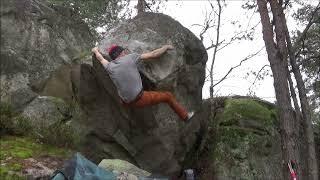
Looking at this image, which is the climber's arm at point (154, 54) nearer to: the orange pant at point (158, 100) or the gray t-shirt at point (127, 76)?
the gray t-shirt at point (127, 76)

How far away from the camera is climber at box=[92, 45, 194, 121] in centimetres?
809

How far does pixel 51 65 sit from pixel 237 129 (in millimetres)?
6795

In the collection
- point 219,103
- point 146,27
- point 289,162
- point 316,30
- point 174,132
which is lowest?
point 289,162

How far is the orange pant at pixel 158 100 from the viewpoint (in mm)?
8352

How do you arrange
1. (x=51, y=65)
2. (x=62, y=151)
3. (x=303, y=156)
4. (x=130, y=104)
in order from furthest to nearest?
1. (x=51, y=65)
2. (x=303, y=156)
3. (x=62, y=151)
4. (x=130, y=104)

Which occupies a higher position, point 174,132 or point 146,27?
point 146,27

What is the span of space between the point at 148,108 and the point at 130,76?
54.2 inches

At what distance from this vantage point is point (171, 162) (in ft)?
32.4

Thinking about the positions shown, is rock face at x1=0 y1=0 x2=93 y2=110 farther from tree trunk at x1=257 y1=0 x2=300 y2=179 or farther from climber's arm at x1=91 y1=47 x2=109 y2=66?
tree trunk at x1=257 y1=0 x2=300 y2=179

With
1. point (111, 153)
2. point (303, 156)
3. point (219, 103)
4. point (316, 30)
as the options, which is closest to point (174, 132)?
point (111, 153)

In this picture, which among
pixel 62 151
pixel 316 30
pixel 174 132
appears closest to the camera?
pixel 174 132

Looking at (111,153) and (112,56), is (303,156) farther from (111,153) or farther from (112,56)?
(112,56)

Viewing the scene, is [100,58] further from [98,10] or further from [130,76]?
[98,10]

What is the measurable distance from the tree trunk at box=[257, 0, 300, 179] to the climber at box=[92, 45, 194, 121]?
230cm
